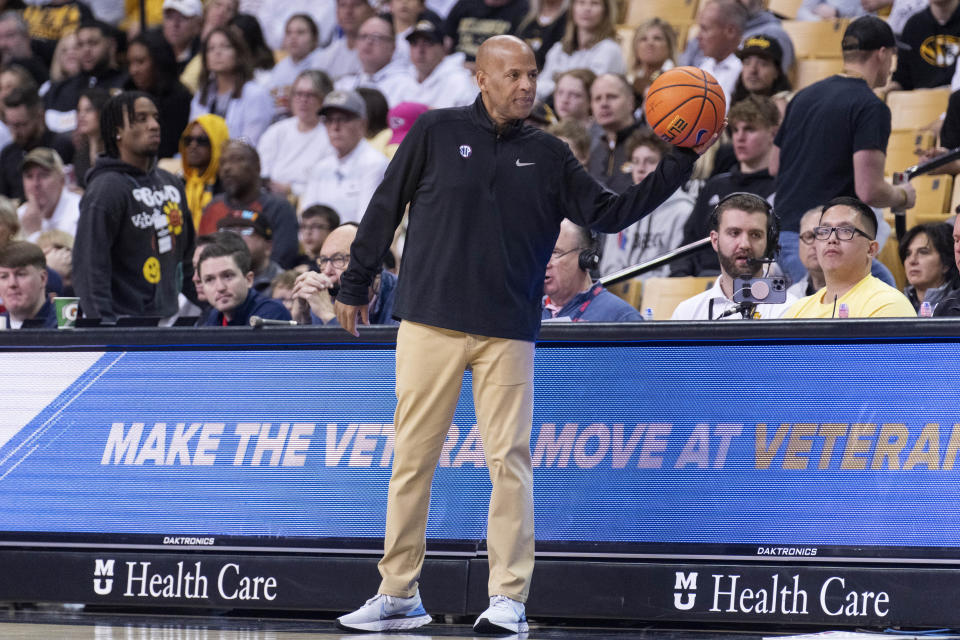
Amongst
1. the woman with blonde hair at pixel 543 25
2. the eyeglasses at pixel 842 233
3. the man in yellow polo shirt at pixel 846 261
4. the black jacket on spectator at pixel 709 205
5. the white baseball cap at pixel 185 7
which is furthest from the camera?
the white baseball cap at pixel 185 7

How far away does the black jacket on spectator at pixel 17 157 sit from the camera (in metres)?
12.3

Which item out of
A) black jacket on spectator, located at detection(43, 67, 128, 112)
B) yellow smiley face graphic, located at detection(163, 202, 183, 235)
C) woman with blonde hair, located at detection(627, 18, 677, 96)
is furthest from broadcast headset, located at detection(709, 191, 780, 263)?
black jacket on spectator, located at detection(43, 67, 128, 112)

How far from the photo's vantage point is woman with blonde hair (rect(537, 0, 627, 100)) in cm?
1155

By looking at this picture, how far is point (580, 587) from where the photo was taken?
17.1 feet

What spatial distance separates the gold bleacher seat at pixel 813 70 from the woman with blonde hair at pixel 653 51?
3.27 feet

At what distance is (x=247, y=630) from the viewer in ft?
16.8

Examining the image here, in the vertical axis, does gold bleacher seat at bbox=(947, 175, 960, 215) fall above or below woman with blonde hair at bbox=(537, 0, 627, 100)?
below

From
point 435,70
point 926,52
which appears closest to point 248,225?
point 435,70

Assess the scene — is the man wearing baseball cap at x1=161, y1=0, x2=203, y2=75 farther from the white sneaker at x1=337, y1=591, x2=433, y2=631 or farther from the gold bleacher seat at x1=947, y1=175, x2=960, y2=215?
the white sneaker at x1=337, y1=591, x2=433, y2=631

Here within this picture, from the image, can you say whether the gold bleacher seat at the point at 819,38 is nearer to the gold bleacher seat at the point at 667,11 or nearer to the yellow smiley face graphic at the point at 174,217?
the gold bleacher seat at the point at 667,11

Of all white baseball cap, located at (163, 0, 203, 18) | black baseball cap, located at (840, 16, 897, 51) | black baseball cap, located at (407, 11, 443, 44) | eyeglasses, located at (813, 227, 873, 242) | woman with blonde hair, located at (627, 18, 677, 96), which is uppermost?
white baseball cap, located at (163, 0, 203, 18)

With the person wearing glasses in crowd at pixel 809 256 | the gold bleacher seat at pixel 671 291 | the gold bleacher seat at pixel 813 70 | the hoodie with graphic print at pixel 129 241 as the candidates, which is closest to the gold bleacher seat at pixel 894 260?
the gold bleacher seat at pixel 671 291

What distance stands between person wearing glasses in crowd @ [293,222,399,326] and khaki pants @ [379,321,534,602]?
1.53m

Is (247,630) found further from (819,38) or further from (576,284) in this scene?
(819,38)
